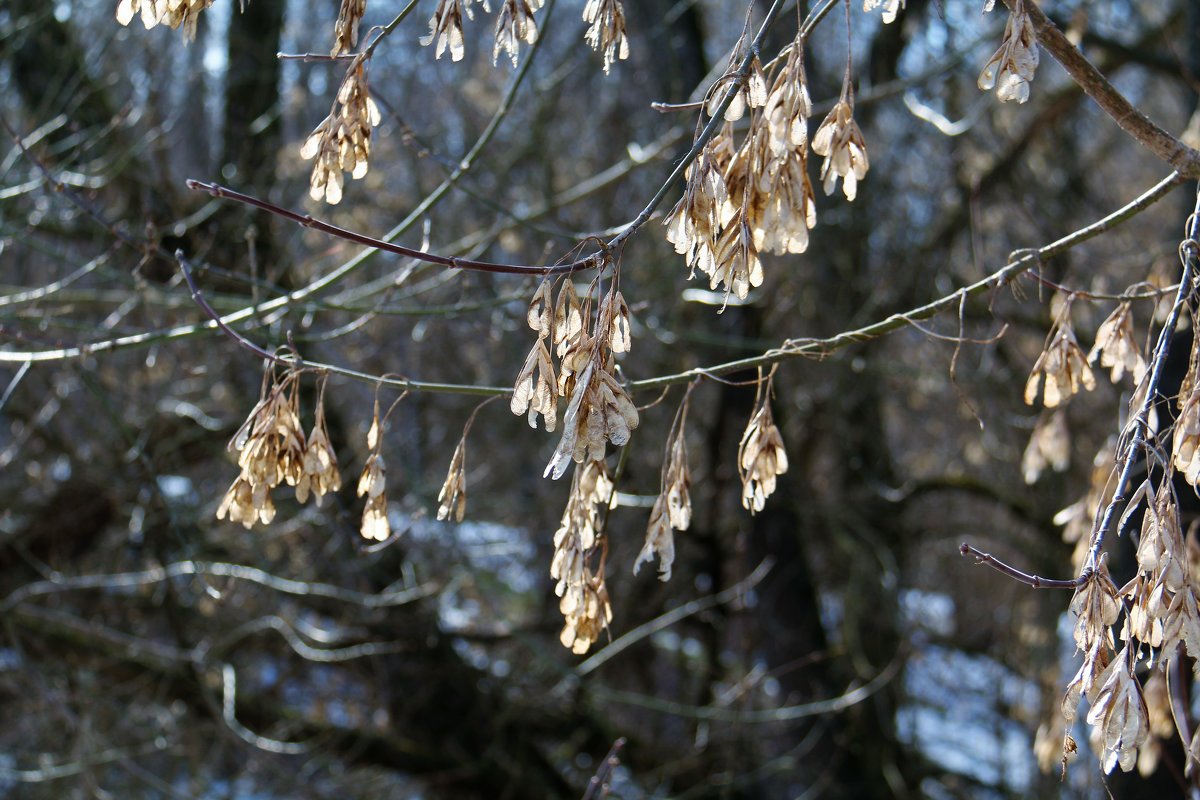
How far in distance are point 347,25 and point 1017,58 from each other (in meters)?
1.14

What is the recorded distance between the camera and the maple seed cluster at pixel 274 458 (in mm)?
2229

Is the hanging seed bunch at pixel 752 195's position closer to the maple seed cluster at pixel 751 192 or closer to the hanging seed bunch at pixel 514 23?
the maple seed cluster at pixel 751 192

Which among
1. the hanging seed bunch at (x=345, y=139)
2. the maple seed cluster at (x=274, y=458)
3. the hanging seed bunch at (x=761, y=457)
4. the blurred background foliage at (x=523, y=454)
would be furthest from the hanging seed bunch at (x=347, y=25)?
the blurred background foliage at (x=523, y=454)

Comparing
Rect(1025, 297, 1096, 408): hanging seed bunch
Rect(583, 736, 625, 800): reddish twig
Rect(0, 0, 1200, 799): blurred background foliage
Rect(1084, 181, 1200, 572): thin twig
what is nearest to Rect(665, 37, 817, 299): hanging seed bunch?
Rect(1084, 181, 1200, 572): thin twig

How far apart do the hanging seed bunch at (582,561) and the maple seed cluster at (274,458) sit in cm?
45

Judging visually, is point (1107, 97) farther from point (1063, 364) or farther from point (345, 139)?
point (345, 139)

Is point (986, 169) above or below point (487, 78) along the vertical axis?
below

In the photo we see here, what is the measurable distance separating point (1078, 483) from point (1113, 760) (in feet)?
20.3

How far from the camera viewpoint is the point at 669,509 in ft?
7.90

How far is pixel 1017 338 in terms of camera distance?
28.1 feet

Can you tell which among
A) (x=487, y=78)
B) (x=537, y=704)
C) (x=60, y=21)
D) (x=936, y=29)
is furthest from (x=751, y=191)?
(x=487, y=78)

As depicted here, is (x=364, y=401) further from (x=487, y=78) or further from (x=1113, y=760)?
(x=1113, y=760)

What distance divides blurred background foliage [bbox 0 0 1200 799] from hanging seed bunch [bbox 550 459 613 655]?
287 cm

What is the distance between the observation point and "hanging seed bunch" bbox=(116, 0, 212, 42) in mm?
2074
